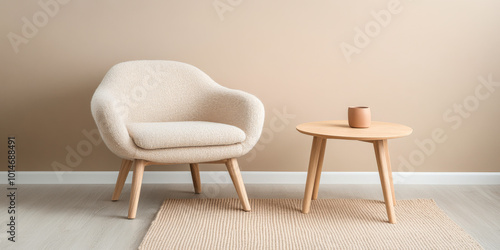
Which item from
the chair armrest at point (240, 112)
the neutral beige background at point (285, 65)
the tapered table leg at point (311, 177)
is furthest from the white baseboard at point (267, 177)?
the tapered table leg at point (311, 177)

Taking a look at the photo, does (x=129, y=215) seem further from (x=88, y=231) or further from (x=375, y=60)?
(x=375, y=60)

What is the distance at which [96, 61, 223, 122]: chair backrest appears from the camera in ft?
8.20

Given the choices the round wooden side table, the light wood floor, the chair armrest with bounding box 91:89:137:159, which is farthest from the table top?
the chair armrest with bounding box 91:89:137:159

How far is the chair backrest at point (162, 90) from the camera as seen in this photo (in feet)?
8.20

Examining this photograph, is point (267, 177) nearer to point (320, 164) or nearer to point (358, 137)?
point (320, 164)

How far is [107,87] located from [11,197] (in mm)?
811

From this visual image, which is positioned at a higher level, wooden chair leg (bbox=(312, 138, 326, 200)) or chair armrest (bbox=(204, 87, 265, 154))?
chair armrest (bbox=(204, 87, 265, 154))

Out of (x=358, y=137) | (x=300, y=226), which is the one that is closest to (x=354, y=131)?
(x=358, y=137)

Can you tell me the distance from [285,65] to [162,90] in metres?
0.75

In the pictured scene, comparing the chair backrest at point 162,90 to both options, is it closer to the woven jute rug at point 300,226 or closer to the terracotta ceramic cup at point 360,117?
the woven jute rug at point 300,226

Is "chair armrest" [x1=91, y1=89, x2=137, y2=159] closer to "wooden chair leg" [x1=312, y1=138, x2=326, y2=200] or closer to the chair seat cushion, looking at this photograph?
the chair seat cushion

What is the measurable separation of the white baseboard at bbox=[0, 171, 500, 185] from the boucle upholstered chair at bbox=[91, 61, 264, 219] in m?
0.26

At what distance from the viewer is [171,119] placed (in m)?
2.56

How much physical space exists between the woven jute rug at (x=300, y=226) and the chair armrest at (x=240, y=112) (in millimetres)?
348
